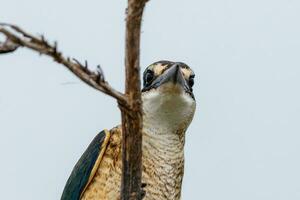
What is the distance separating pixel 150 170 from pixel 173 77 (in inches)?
42.4

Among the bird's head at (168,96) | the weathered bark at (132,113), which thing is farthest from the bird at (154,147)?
the weathered bark at (132,113)

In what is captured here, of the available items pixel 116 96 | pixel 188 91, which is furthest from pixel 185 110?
pixel 116 96

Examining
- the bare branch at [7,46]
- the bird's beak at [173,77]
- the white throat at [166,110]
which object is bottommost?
the bare branch at [7,46]

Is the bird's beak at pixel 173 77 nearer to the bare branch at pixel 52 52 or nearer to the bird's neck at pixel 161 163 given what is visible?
the bird's neck at pixel 161 163

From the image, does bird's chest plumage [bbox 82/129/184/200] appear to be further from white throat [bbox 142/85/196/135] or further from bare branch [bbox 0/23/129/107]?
bare branch [bbox 0/23/129/107]

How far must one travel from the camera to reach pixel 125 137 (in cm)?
570

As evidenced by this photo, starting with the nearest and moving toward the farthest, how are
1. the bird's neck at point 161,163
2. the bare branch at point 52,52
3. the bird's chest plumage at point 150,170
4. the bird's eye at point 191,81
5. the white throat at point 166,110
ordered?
the bare branch at point 52,52, the white throat at point 166,110, the bird's chest plumage at point 150,170, the bird's neck at point 161,163, the bird's eye at point 191,81

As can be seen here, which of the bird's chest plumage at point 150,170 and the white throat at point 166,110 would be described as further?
the bird's chest plumage at point 150,170

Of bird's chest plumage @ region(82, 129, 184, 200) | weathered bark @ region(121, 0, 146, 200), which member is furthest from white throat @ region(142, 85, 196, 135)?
weathered bark @ region(121, 0, 146, 200)

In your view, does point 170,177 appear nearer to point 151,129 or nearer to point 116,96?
point 151,129

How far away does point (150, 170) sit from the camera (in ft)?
26.9

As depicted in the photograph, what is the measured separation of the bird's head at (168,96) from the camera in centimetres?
781

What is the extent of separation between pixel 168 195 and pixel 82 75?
3469mm

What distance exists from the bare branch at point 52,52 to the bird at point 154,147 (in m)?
2.73
